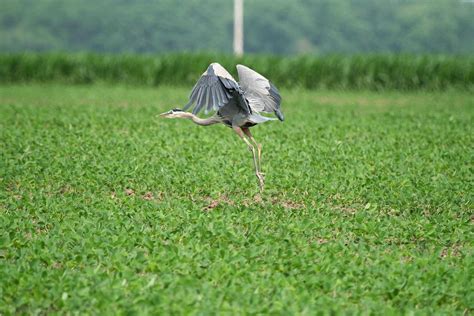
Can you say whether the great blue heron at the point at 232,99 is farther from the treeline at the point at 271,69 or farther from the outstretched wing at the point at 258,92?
the treeline at the point at 271,69

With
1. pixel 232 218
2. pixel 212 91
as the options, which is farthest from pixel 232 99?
pixel 232 218

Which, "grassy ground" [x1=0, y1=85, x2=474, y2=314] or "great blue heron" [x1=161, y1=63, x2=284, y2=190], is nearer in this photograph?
"grassy ground" [x1=0, y1=85, x2=474, y2=314]

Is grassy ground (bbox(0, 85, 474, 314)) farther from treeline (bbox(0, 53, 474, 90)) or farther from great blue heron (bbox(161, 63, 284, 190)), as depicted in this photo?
treeline (bbox(0, 53, 474, 90))

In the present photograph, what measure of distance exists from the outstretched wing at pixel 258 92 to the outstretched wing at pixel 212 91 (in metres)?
0.55

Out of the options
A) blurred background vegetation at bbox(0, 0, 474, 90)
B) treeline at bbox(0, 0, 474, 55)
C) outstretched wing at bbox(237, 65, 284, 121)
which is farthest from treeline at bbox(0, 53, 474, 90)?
treeline at bbox(0, 0, 474, 55)

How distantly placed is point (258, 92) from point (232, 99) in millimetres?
381

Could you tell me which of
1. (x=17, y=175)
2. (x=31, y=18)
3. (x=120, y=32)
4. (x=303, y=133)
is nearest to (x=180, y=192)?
(x=17, y=175)

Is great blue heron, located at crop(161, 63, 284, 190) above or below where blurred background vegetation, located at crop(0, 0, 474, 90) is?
above

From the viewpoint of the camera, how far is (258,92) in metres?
8.57

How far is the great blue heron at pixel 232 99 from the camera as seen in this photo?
778cm

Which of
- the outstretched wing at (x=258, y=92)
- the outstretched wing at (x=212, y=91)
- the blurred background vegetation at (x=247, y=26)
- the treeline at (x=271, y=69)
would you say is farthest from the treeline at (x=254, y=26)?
the outstretched wing at (x=212, y=91)

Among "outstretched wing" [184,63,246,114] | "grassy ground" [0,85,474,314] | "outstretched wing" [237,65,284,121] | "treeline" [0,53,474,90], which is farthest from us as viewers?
"treeline" [0,53,474,90]

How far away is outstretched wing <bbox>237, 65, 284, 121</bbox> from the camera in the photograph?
8492 mm

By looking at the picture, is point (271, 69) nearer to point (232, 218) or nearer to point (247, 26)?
point (232, 218)
